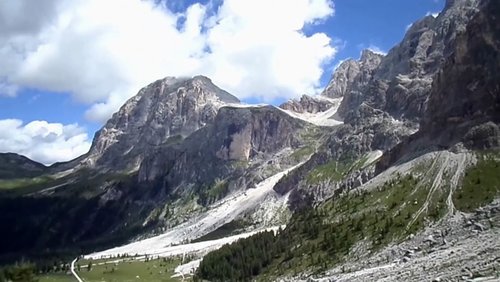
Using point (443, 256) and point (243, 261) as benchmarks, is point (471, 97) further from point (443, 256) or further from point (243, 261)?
point (443, 256)

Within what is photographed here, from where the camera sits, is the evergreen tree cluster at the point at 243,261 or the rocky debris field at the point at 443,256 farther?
the evergreen tree cluster at the point at 243,261

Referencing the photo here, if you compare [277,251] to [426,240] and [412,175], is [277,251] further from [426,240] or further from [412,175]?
[426,240]

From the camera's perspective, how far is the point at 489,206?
115000mm

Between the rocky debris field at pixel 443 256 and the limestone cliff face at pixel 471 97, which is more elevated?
the limestone cliff face at pixel 471 97

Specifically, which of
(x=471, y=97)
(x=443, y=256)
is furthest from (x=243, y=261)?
(x=443, y=256)

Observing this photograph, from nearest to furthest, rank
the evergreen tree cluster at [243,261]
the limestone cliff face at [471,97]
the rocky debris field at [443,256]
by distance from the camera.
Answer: the rocky debris field at [443,256] → the limestone cliff face at [471,97] → the evergreen tree cluster at [243,261]

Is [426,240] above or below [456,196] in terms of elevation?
below

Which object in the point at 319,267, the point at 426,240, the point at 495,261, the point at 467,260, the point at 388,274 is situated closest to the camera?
the point at 495,261

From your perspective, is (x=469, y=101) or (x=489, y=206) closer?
(x=489, y=206)

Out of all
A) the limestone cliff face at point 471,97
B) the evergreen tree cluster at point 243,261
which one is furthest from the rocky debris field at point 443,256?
the limestone cliff face at point 471,97

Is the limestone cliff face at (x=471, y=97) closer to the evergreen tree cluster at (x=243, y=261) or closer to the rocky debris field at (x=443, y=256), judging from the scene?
the rocky debris field at (x=443, y=256)

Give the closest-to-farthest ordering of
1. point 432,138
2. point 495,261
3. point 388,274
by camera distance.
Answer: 1. point 495,261
2. point 388,274
3. point 432,138

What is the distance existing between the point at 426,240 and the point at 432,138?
85.3 metres

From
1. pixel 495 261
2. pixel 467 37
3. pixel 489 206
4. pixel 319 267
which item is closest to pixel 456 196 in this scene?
pixel 489 206
